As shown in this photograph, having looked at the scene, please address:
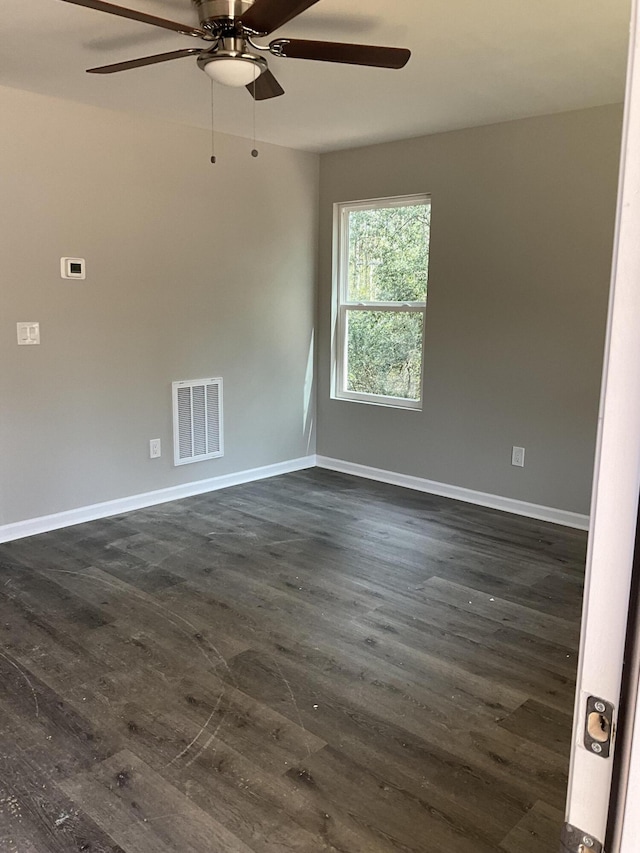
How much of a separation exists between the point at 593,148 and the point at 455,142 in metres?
0.89

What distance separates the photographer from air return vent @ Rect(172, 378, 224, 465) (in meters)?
4.41

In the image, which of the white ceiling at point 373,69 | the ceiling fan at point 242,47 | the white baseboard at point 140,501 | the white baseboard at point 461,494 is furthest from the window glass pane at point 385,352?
the ceiling fan at point 242,47

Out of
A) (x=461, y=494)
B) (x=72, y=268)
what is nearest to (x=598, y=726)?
(x=72, y=268)

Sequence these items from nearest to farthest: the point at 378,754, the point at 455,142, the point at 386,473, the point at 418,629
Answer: the point at 378,754 → the point at 418,629 → the point at 455,142 → the point at 386,473

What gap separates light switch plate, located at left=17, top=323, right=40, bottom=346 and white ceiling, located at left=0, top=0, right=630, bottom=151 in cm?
121

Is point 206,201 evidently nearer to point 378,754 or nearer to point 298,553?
point 298,553

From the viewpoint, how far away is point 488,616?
2873 millimetres

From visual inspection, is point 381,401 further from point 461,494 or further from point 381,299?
point 461,494

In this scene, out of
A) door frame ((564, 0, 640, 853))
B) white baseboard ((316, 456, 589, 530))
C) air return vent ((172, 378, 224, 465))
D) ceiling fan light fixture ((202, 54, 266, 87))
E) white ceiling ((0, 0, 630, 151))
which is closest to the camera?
door frame ((564, 0, 640, 853))

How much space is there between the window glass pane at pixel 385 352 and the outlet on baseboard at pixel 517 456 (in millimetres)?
842

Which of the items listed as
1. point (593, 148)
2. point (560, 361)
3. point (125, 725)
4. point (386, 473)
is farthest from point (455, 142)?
point (125, 725)

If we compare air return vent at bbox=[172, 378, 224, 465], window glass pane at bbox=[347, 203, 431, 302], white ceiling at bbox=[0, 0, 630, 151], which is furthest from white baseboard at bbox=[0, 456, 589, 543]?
white ceiling at bbox=[0, 0, 630, 151]

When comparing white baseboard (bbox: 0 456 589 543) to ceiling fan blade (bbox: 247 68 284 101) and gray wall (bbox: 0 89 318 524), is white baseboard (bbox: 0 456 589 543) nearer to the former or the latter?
gray wall (bbox: 0 89 318 524)

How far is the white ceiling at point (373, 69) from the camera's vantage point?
2.44 meters
